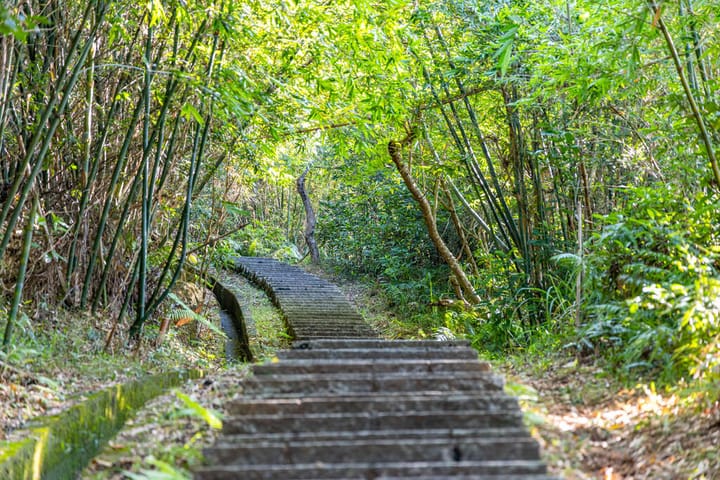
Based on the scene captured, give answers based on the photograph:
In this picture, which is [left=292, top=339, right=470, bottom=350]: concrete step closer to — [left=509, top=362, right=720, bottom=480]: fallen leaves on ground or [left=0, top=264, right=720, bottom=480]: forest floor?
[left=0, top=264, right=720, bottom=480]: forest floor

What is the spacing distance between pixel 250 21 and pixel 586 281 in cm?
324

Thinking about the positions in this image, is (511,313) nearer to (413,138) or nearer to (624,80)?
(624,80)

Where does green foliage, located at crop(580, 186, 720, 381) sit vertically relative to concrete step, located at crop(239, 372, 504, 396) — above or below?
above

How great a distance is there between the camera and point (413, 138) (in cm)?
866

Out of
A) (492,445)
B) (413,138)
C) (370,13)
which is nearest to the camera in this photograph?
(492,445)

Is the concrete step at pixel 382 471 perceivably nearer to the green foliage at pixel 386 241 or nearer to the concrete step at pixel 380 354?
the concrete step at pixel 380 354

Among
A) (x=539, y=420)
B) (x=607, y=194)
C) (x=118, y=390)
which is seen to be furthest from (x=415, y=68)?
(x=539, y=420)

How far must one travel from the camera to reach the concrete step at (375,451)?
100 inches

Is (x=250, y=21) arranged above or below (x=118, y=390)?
above

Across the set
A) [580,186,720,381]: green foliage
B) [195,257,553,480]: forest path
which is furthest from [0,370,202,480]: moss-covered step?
[580,186,720,381]: green foliage

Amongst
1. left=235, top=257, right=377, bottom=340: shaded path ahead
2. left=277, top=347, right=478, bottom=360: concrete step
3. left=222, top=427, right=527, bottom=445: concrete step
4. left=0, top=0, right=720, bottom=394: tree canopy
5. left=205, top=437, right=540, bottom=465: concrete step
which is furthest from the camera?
left=235, top=257, right=377, bottom=340: shaded path ahead

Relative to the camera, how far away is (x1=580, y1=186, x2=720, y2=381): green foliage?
348 cm

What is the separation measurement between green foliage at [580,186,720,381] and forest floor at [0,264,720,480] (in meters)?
0.19

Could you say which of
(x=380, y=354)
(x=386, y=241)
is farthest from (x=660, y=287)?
(x=386, y=241)
